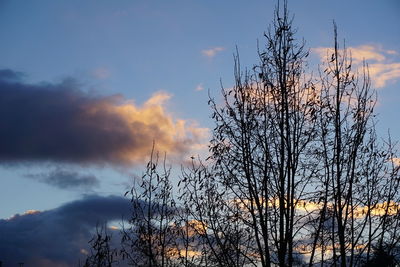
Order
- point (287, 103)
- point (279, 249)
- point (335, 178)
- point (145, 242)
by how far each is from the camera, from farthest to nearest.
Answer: point (145, 242), point (335, 178), point (287, 103), point (279, 249)

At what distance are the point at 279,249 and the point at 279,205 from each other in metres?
0.92

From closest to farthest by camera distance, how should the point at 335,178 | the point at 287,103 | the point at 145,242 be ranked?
1. the point at 287,103
2. the point at 335,178
3. the point at 145,242

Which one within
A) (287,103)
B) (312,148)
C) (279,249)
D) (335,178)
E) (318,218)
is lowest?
(279,249)

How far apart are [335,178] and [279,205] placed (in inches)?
79.8

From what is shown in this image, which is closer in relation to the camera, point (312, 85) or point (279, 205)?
point (279, 205)

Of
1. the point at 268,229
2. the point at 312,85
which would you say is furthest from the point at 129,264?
the point at 312,85

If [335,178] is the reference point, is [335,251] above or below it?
below

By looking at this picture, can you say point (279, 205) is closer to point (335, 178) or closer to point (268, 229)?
point (268, 229)

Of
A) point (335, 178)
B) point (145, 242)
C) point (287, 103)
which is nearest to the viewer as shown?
point (287, 103)

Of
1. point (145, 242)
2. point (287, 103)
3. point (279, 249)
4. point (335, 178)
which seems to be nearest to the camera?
point (279, 249)

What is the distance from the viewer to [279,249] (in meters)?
8.78

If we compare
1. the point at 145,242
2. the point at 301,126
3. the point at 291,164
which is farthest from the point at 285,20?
the point at 145,242

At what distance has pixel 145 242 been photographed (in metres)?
14.3

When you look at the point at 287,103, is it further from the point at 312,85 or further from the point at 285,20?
the point at 285,20
